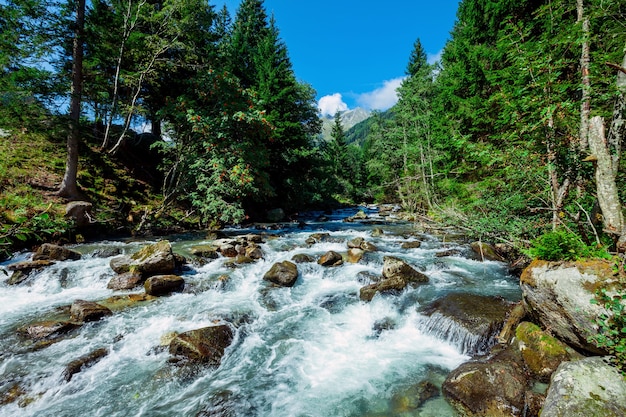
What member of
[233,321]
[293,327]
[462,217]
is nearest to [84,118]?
[233,321]

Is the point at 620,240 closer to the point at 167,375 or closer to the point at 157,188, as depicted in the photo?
the point at 167,375

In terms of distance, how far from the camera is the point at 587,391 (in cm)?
325

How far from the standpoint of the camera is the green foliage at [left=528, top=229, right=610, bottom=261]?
14.7ft

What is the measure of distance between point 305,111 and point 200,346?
23445 millimetres

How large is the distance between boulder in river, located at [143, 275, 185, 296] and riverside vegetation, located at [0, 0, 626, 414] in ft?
10.7

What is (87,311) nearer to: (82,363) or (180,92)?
(82,363)

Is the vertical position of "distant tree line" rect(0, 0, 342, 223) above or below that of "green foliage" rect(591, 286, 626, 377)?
above

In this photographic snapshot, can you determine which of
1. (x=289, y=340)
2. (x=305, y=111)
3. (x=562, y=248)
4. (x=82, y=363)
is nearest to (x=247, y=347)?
(x=289, y=340)

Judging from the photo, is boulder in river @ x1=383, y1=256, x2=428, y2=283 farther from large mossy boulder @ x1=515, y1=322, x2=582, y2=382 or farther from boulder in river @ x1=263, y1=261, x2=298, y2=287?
large mossy boulder @ x1=515, y1=322, x2=582, y2=382

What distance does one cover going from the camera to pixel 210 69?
1533cm

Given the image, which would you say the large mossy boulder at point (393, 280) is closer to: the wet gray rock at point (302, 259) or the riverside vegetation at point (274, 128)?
the riverside vegetation at point (274, 128)

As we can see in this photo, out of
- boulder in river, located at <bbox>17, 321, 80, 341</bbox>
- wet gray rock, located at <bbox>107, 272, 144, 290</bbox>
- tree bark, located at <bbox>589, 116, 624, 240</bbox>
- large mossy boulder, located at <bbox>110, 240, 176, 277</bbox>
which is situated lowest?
boulder in river, located at <bbox>17, 321, 80, 341</bbox>

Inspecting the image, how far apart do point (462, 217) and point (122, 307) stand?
9.04 meters

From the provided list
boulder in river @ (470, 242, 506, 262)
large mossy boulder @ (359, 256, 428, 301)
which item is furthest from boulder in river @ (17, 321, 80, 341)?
boulder in river @ (470, 242, 506, 262)
